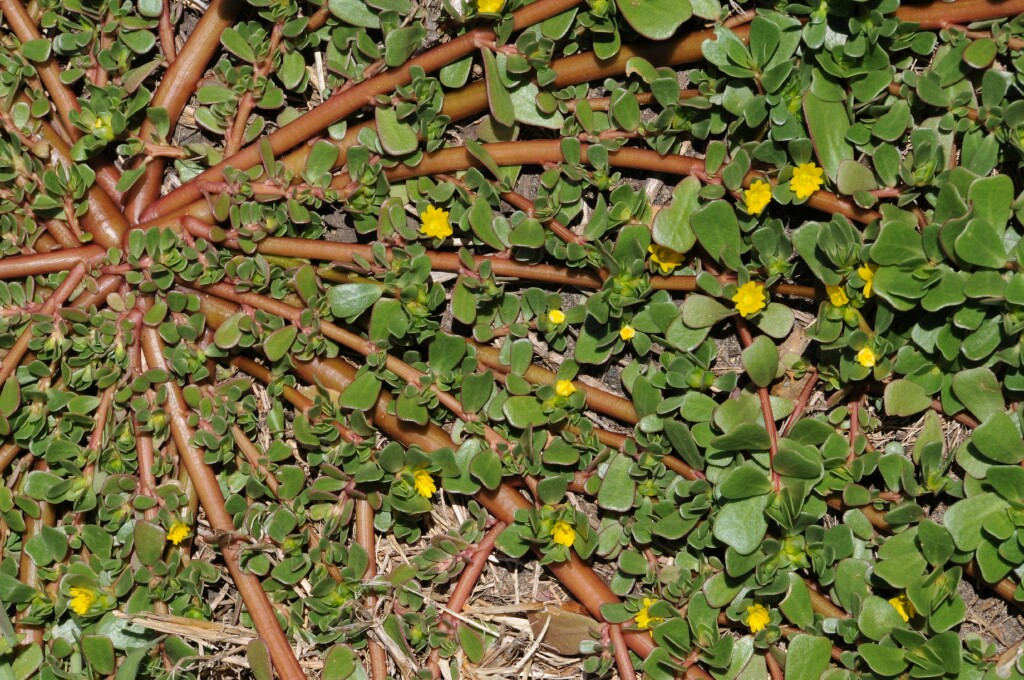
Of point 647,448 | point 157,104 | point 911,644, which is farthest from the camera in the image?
point 157,104

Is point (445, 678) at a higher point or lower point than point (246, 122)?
lower

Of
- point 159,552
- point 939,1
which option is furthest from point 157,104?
point 939,1

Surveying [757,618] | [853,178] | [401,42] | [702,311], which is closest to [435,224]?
[401,42]

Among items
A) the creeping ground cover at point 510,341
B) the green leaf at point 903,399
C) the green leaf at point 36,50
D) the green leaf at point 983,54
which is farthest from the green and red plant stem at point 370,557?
the green leaf at point 983,54

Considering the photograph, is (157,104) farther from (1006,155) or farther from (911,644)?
(911,644)

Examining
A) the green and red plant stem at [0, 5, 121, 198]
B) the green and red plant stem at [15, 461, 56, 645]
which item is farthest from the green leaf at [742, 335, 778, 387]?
the green and red plant stem at [15, 461, 56, 645]

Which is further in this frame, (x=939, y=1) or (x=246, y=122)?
(x=246, y=122)
